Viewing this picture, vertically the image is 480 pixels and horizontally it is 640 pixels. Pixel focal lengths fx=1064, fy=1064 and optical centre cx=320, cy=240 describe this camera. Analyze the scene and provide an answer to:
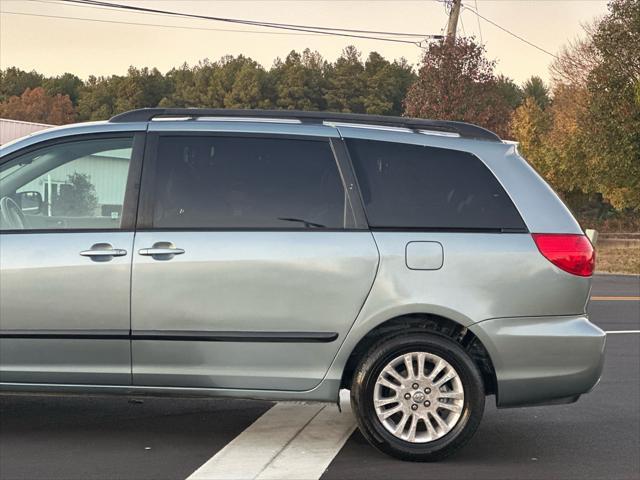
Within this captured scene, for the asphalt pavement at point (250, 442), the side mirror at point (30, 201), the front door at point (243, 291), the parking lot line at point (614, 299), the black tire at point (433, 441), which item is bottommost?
the parking lot line at point (614, 299)

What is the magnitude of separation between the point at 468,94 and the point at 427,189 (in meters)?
26.4

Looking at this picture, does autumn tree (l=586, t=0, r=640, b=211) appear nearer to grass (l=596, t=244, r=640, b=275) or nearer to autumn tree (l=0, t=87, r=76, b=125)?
grass (l=596, t=244, r=640, b=275)

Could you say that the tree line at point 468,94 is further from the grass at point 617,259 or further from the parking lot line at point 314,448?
the parking lot line at point 314,448

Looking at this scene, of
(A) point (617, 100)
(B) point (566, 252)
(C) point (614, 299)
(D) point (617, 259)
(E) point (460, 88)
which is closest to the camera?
(B) point (566, 252)

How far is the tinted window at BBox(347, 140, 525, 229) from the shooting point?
19.6 ft

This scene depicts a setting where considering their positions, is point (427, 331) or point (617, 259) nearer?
point (427, 331)

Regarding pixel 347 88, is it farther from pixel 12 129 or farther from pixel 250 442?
pixel 250 442

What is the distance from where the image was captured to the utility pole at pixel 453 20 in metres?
32.4

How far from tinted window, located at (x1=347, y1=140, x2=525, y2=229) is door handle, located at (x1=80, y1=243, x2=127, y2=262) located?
4.58 ft

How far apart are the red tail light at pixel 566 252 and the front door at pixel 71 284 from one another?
2307 mm

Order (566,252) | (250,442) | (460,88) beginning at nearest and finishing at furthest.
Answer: (566,252)
(250,442)
(460,88)

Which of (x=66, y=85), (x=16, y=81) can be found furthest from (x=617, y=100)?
(x=16, y=81)

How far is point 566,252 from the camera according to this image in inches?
235

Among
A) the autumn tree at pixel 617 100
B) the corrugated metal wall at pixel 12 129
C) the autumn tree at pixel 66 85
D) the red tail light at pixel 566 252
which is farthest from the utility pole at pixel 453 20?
the autumn tree at pixel 66 85
